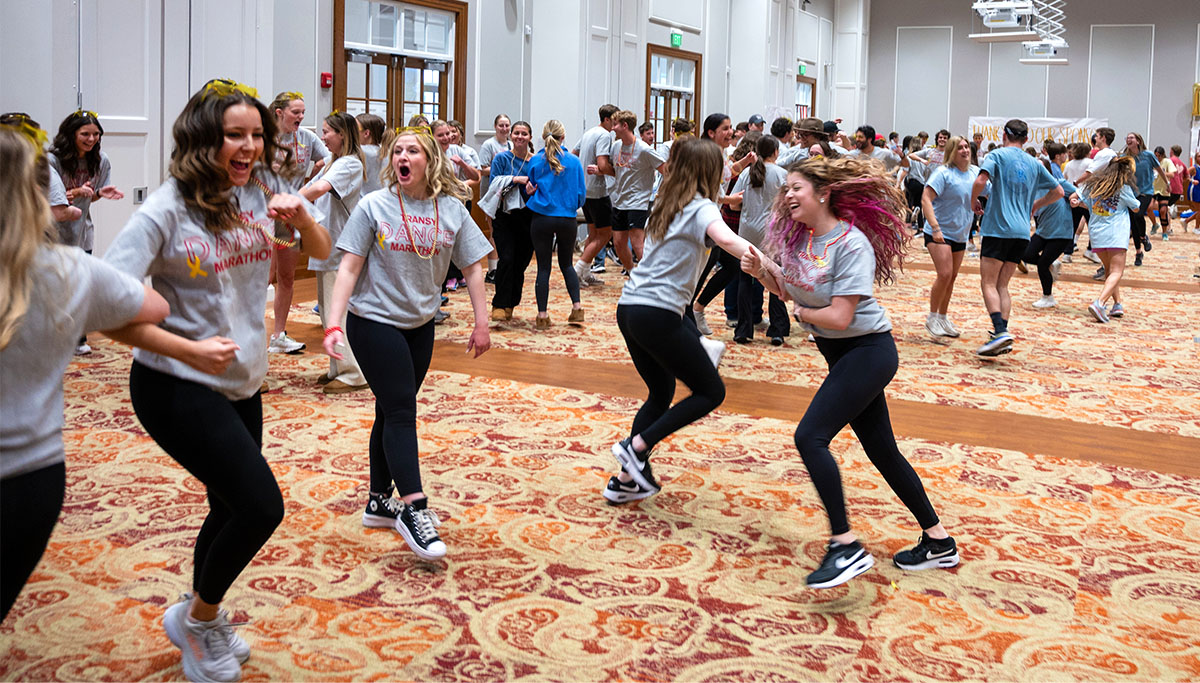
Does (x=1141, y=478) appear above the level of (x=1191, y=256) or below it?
below

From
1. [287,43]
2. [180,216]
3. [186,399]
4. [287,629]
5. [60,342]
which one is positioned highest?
[287,43]

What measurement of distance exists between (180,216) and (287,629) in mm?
1217

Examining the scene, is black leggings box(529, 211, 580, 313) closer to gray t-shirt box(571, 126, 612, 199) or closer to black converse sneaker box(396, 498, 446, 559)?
gray t-shirt box(571, 126, 612, 199)

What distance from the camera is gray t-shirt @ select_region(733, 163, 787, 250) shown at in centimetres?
743

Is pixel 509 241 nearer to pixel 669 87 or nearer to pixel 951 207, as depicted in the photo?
pixel 951 207

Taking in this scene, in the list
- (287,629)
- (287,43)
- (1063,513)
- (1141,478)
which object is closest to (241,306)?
(287,629)

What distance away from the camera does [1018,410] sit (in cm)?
606

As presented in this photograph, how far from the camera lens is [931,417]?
5824mm

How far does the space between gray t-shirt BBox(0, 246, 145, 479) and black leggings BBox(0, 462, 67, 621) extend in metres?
0.02

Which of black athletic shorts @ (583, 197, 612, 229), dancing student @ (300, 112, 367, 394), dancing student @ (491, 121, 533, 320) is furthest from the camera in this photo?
black athletic shorts @ (583, 197, 612, 229)

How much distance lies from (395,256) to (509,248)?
4907mm

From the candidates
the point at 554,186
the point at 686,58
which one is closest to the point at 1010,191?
the point at 554,186

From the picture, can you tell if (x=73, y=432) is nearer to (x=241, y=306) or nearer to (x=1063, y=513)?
(x=241, y=306)

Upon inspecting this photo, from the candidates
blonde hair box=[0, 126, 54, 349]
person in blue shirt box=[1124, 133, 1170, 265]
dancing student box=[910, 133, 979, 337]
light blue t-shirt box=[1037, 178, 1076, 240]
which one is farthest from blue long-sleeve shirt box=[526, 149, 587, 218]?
person in blue shirt box=[1124, 133, 1170, 265]
